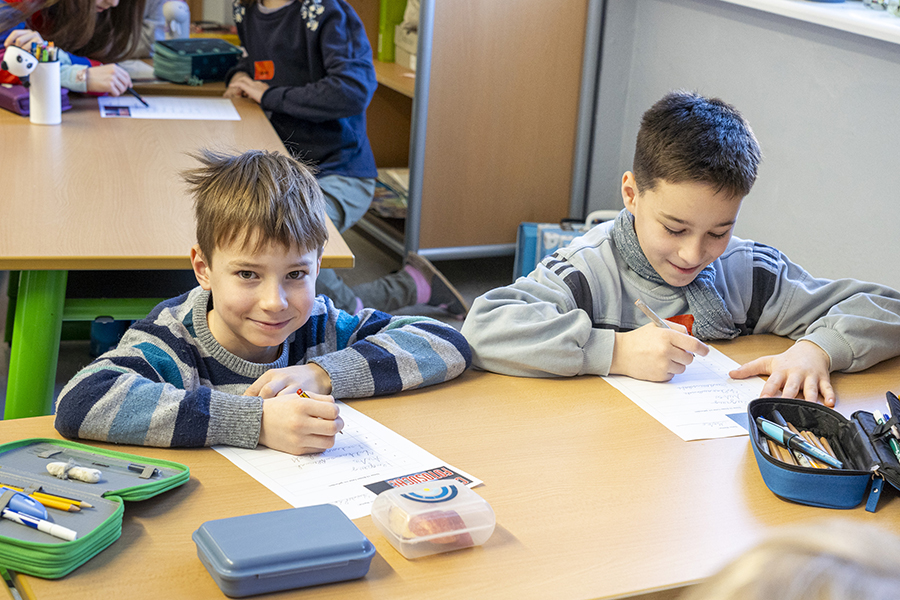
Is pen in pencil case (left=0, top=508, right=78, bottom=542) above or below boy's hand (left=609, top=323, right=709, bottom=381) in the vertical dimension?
below

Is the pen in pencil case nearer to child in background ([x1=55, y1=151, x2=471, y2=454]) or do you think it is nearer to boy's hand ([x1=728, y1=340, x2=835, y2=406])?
child in background ([x1=55, y1=151, x2=471, y2=454])

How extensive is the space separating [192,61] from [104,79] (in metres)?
0.33

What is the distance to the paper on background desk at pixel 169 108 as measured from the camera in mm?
2322

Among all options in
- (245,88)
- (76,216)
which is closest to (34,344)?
(76,216)

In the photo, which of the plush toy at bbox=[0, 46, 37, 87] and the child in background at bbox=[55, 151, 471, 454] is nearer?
the child in background at bbox=[55, 151, 471, 454]

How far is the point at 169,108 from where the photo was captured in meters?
2.41

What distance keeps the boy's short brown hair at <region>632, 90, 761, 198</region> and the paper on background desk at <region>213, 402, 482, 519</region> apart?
595 millimetres

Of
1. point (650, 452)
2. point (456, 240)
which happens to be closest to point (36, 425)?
point (650, 452)

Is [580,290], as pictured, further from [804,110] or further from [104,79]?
[104,79]

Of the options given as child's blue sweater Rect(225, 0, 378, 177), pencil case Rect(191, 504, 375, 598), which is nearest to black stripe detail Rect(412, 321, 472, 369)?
pencil case Rect(191, 504, 375, 598)

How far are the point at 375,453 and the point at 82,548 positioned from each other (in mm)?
331

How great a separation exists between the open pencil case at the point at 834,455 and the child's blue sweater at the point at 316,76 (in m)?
1.61

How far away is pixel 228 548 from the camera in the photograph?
0.73 meters

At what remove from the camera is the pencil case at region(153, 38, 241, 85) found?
8.68 ft
